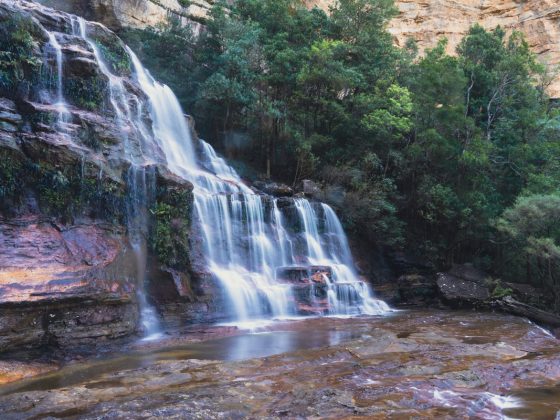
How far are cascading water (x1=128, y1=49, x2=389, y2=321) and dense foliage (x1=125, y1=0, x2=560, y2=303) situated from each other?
2192mm

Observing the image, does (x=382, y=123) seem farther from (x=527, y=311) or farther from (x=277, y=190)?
(x=527, y=311)

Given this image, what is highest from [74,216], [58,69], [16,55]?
[58,69]

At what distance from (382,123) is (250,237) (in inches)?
369

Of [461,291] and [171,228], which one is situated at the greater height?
[171,228]

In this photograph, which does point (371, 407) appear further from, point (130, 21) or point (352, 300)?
point (130, 21)

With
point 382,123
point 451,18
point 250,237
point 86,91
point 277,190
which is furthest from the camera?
point 451,18

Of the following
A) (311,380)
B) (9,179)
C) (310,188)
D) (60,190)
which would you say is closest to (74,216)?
(60,190)

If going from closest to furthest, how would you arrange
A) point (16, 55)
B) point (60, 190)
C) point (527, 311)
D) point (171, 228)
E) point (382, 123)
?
1. point (60, 190)
2. point (16, 55)
3. point (171, 228)
4. point (527, 311)
5. point (382, 123)

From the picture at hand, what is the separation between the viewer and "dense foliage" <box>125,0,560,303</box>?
21078mm

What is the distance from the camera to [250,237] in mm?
16812

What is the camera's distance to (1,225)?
10.1 metres

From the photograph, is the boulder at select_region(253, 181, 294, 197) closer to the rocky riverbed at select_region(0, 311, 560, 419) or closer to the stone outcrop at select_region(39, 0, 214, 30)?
the rocky riverbed at select_region(0, 311, 560, 419)

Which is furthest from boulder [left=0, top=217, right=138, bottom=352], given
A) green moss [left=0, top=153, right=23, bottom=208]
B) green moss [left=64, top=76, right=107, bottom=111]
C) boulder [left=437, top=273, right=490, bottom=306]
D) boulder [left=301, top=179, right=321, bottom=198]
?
boulder [left=437, top=273, right=490, bottom=306]

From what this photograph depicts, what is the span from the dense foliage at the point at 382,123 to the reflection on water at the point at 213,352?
369 inches
